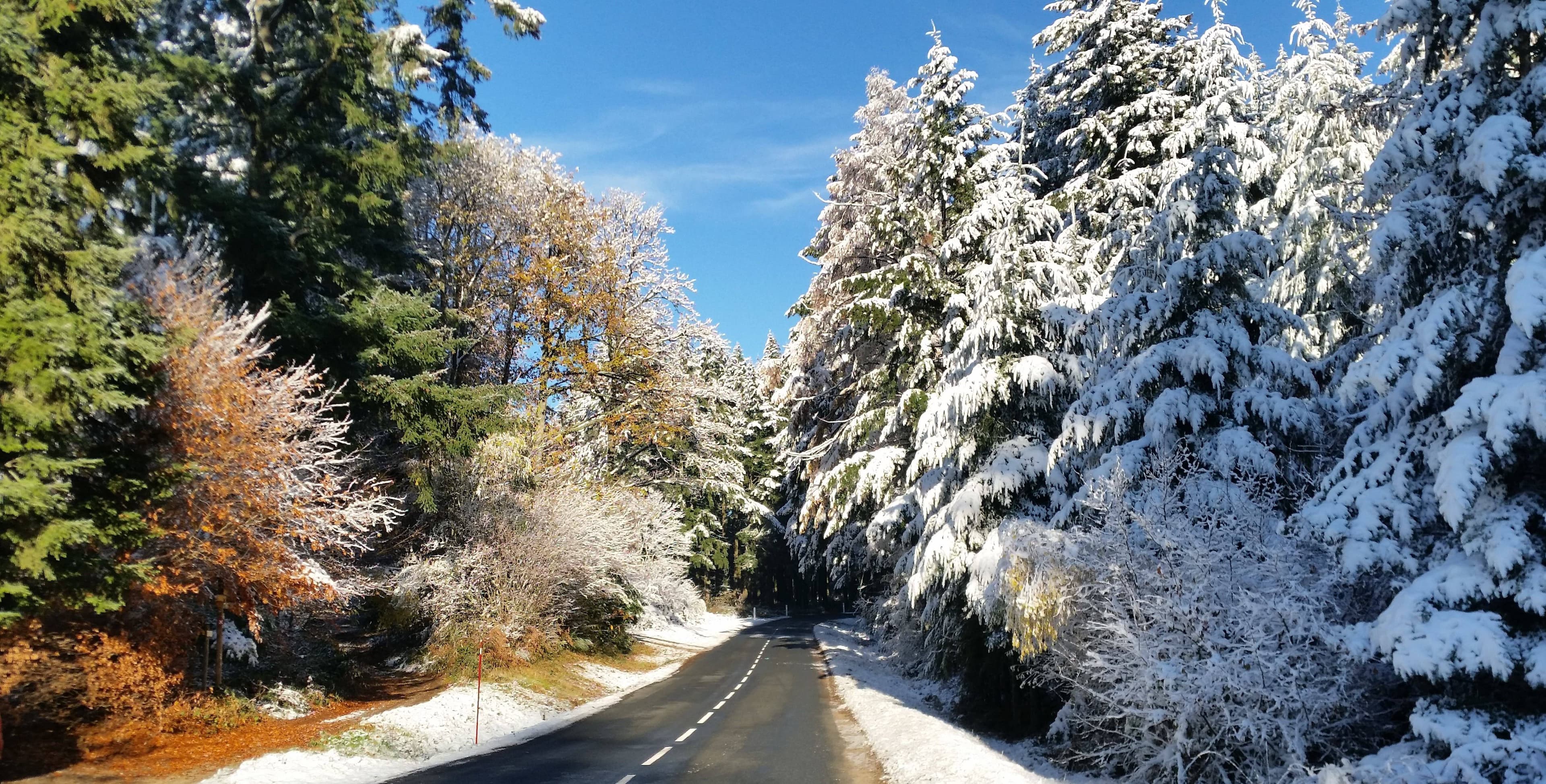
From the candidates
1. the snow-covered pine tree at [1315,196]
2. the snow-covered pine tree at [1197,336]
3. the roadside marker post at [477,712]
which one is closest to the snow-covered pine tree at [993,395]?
the snow-covered pine tree at [1197,336]

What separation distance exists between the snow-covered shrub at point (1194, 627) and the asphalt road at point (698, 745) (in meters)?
3.57

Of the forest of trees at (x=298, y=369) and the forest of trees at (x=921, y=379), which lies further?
the forest of trees at (x=298, y=369)

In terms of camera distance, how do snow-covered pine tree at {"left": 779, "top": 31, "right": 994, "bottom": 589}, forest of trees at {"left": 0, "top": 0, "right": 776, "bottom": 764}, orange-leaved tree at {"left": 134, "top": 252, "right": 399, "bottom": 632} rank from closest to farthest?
forest of trees at {"left": 0, "top": 0, "right": 776, "bottom": 764} < orange-leaved tree at {"left": 134, "top": 252, "right": 399, "bottom": 632} < snow-covered pine tree at {"left": 779, "top": 31, "right": 994, "bottom": 589}

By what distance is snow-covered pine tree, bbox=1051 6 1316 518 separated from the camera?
415 inches

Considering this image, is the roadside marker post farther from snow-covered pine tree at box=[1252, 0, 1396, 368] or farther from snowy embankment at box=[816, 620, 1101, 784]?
snow-covered pine tree at box=[1252, 0, 1396, 368]

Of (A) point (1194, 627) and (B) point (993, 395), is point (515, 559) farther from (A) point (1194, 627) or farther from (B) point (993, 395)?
(A) point (1194, 627)

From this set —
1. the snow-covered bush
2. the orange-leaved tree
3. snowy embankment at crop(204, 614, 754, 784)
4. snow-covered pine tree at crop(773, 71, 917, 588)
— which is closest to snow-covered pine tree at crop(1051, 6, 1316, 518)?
snow-covered pine tree at crop(773, 71, 917, 588)

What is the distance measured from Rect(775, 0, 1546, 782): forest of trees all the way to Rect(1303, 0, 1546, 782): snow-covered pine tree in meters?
0.03

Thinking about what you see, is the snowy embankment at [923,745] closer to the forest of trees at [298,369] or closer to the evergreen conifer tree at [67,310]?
the forest of trees at [298,369]

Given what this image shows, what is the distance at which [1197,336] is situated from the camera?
1091cm

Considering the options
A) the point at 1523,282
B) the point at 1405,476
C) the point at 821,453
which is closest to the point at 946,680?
the point at 821,453

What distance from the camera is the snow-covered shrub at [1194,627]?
25.6 ft

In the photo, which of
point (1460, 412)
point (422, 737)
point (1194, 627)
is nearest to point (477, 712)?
point (422, 737)

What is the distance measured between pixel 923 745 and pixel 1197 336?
7330 millimetres
